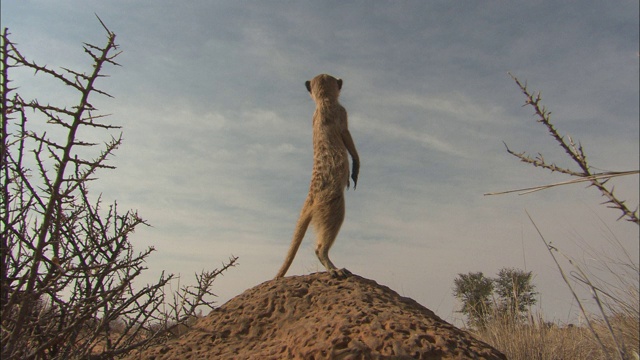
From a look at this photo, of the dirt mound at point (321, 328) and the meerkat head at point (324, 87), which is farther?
the meerkat head at point (324, 87)

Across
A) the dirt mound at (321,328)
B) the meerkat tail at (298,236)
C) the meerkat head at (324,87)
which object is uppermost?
the meerkat head at (324,87)

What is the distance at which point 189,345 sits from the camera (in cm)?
343

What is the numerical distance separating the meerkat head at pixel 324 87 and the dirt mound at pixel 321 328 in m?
2.35

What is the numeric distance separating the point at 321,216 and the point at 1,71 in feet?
9.22

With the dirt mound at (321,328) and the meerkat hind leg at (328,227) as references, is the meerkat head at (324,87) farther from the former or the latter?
the dirt mound at (321,328)

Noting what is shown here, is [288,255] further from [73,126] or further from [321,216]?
[73,126]

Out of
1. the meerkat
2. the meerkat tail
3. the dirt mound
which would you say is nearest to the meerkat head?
the meerkat

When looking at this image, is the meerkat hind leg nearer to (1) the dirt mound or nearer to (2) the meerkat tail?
(2) the meerkat tail

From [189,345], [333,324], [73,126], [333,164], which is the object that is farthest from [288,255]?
[73,126]

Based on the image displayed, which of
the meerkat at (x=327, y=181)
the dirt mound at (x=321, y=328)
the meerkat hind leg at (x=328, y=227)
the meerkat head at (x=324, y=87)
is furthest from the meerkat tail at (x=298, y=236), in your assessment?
the meerkat head at (x=324, y=87)

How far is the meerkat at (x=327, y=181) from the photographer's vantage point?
176 inches

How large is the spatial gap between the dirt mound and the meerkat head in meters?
2.35

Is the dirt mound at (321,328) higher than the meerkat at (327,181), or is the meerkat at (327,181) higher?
the meerkat at (327,181)

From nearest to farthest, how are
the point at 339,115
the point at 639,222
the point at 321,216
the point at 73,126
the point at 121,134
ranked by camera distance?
the point at 639,222 < the point at 73,126 < the point at 121,134 < the point at 321,216 < the point at 339,115
